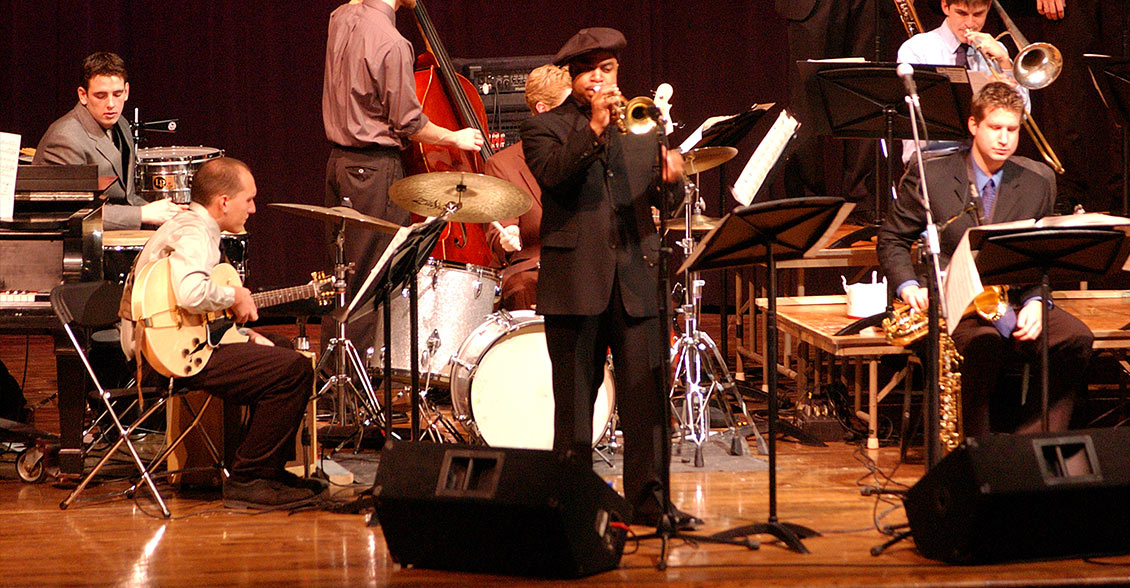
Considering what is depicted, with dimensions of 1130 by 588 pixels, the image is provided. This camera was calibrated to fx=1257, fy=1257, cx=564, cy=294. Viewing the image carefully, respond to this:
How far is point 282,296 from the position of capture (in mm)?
5184

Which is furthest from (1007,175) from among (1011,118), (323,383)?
(323,383)

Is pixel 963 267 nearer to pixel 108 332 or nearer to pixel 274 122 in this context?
pixel 108 332

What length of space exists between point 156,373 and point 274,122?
528 cm

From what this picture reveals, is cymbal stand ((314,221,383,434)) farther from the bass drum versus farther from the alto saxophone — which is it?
the alto saxophone

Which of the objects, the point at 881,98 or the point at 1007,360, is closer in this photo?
the point at 1007,360

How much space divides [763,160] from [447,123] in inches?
87.9

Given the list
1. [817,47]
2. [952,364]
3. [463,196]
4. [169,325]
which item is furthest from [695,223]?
[169,325]

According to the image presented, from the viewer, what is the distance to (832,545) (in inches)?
172

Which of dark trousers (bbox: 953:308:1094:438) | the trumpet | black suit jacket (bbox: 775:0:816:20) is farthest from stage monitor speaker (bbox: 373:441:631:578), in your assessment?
black suit jacket (bbox: 775:0:816:20)

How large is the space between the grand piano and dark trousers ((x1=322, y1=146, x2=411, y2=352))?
1291 millimetres

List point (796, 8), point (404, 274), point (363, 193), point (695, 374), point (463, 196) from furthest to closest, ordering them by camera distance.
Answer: point (796, 8)
point (363, 193)
point (695, 374)
point (463, 196)
point (404, 274)

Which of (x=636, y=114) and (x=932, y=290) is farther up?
(x=636, y=114)

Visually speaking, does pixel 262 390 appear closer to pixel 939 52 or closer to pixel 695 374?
pixel 695 374

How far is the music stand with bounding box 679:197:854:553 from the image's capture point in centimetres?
409
